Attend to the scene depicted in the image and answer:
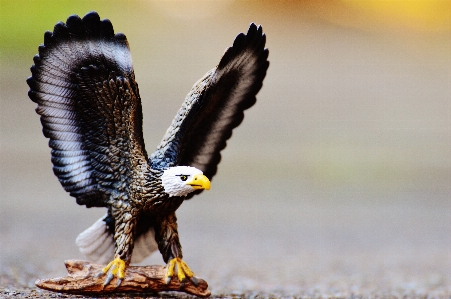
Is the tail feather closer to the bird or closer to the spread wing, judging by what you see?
the bird

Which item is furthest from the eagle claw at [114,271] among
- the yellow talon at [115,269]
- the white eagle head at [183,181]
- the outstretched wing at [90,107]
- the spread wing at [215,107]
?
the spread wing at [215,107]

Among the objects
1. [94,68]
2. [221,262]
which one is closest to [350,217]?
[221,262]

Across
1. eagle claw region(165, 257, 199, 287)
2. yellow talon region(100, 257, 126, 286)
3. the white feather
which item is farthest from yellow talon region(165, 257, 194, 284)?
the white feather

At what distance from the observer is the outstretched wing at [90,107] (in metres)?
3.71

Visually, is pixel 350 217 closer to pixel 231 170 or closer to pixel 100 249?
pixel 231 170

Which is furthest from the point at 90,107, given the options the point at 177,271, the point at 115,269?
the point at 177,271

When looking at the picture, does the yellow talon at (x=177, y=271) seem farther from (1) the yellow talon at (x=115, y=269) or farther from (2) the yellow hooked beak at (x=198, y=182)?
(2) the yellow hooked beak at (x=198, y=182)

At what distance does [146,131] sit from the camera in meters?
11.9

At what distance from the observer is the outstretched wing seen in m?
3.71

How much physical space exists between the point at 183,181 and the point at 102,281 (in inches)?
33.5

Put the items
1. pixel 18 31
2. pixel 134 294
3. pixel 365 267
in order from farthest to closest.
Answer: pixel 18 31 → pixel 365 267 → pixel 134 294

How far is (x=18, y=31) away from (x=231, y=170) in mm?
6550

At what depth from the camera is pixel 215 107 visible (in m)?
4.18

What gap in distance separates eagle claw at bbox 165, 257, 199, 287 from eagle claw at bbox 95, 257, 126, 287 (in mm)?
303
